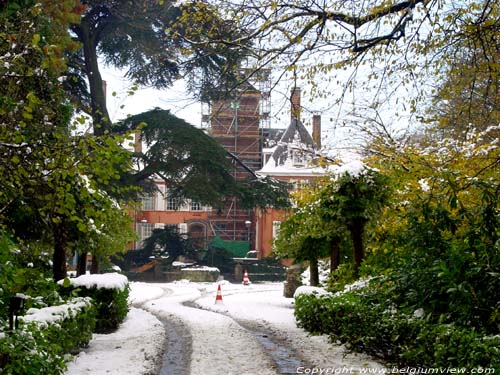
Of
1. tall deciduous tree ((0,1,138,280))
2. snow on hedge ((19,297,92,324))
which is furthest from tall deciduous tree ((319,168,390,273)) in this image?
snow on hedge ((19,297,92,324))

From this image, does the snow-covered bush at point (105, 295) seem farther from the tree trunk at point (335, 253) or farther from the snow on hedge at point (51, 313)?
the tree trunk at point (335, 253)

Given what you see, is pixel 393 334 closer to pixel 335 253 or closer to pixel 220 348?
pixel 220 348

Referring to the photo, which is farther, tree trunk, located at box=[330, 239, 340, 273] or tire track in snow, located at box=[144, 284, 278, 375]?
tree trunk, located at box=[330, 239, 340, 273]

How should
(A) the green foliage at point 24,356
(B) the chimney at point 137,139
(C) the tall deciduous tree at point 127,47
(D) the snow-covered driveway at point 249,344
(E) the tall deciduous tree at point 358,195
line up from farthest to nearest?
(C) the tall deciduous tree at point 127,47 → (E) the tall deciduous tree at point 358,195 → (D) the snow-covered driveway at point 249,344 → (B) the chimney at point 137,139 → (A) the green foliage at point 24,356

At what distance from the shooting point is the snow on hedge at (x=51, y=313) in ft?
23.0

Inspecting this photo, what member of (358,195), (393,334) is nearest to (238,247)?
(358,195)

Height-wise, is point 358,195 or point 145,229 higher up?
point 358,195

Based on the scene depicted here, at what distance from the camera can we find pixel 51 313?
758cm

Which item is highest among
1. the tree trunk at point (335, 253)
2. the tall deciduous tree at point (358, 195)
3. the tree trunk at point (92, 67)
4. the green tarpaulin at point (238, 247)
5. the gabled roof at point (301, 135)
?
the tree trunk at point (92, 67)

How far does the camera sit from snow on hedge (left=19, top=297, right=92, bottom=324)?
702cm

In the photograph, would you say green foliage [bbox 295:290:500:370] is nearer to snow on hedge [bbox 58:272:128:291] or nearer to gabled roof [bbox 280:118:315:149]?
gabled roof [bbox 280:118:315:149]

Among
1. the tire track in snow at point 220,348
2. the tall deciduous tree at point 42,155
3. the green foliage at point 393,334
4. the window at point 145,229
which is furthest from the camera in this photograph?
the window at point 145,229

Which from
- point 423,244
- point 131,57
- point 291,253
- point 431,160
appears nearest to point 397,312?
point 423,244

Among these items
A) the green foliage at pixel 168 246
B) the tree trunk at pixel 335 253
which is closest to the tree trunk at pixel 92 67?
the tree trunk at pixel 335 253
